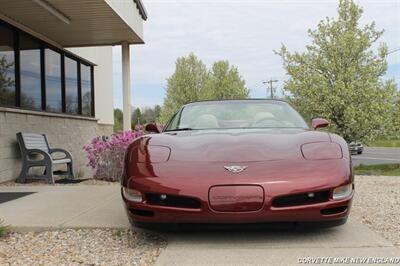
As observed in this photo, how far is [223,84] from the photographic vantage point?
86.3 ft

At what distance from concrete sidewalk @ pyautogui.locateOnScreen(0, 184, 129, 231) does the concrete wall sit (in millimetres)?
7945

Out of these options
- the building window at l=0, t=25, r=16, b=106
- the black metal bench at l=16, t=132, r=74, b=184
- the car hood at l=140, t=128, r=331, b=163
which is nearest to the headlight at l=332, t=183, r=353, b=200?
the car hood at l=140, t=128, r=331, b=163

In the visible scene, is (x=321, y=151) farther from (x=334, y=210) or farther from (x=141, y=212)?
(x=141, y=212)

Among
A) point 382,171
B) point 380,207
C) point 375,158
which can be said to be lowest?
point 375,158

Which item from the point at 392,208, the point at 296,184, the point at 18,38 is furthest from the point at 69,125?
the point at 296,184

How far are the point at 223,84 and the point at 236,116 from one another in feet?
70.9

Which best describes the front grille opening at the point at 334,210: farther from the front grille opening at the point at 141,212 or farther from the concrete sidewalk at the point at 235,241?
the front grille opening at the point at 141,212

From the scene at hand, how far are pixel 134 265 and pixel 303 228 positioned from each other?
127 cm

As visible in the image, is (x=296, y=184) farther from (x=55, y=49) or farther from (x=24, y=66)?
(x=55, y=49)

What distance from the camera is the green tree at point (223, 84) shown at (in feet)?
85.6

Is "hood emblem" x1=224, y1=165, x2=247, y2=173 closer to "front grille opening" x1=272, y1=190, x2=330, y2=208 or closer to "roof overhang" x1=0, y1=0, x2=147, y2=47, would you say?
"front grille opening" x1=272, y1=190, x2=330, y2=208

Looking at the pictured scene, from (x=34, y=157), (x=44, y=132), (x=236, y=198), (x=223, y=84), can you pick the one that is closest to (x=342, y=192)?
(x=236, y=198)

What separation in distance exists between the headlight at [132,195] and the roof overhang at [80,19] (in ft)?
17.5

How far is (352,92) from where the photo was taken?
15.7 meters
